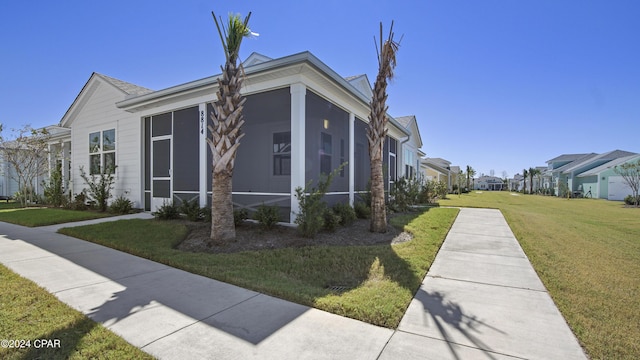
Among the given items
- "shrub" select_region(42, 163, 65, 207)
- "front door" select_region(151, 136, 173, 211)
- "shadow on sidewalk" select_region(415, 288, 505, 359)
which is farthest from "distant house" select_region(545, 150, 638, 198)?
"shrub" select_region(42, 163, 65, 207)

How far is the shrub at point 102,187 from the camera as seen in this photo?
432 inches

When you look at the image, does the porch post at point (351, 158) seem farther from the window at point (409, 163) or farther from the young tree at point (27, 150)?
the young tree at point (27, 150)

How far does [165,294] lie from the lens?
11.6ft

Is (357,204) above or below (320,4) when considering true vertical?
below

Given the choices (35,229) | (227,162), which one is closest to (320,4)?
(227,162)

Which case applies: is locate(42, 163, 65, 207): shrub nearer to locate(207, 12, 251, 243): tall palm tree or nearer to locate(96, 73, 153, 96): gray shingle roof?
locate(96, 73, 153, 96): gray shingle roof

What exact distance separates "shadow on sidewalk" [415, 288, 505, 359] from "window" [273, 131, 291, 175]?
16.1ft

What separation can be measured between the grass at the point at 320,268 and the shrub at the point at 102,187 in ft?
14.5

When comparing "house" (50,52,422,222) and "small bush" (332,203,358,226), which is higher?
"house" (50,52,422,222)

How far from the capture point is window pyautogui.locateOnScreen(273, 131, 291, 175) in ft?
24.9

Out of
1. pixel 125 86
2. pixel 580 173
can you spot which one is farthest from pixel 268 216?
pixel 580 173

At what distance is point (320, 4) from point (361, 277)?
26.0ft

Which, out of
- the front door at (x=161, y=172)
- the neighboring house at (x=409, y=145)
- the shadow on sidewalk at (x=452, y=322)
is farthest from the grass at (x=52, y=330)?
the neighboring house at (x=409, y=145)

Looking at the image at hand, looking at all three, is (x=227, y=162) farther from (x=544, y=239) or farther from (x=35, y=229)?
(x=544, y=239)
